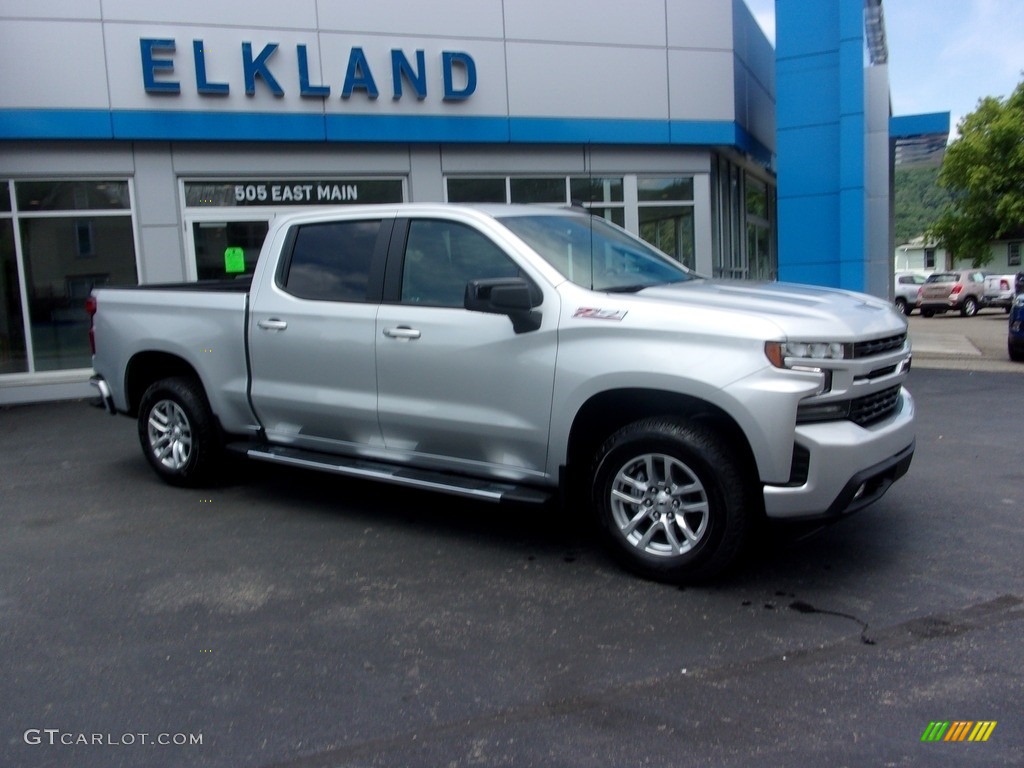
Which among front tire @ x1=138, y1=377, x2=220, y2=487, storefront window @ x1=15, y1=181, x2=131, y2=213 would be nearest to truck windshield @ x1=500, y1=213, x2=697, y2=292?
front tire @ x1=138, y1=377, x2=220, y2=487

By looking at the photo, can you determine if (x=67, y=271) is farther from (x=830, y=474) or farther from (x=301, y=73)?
(x=830, y=474)

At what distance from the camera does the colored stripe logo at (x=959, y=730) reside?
3.26 metres

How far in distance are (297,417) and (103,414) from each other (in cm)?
618

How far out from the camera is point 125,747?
11.0 ft

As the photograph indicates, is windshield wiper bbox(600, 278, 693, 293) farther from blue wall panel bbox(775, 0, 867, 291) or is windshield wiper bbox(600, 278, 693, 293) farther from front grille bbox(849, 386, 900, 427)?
blue wall panel bbox(775, 0, 867, 291)

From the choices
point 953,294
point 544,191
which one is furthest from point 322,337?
point 953,294

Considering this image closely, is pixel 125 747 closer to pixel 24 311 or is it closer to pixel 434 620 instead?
pixel 434 620

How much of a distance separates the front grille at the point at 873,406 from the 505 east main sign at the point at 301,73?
397 inches

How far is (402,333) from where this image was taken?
551cm

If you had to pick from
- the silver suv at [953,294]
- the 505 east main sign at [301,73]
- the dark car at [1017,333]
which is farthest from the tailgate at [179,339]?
the silver suv at [953,294]

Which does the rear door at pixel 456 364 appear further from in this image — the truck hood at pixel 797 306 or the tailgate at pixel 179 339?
the tailgate at pixel 179 339

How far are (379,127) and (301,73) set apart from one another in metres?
1.25

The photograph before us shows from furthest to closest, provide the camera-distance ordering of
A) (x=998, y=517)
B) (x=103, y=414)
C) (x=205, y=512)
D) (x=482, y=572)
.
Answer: (x=103, y=414)
(x=205, y=512)
(x=998, y=517)
(x=482, y=572)

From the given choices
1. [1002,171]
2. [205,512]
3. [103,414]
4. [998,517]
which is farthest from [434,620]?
[1002,171]
